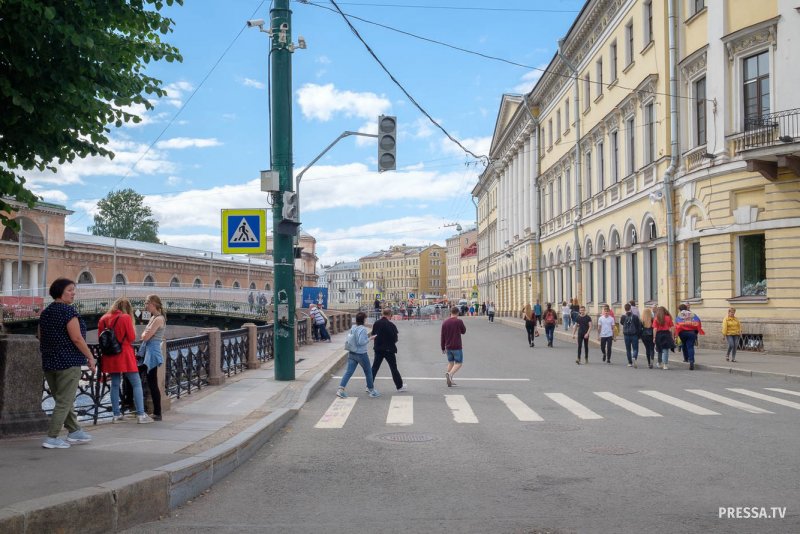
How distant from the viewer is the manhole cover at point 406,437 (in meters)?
9.76

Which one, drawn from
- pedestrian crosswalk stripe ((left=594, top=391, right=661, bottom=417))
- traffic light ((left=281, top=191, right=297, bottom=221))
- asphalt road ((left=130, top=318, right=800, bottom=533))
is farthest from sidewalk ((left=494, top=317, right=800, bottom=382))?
traffic light ((left=281, top=191, right=297, bottom=221))

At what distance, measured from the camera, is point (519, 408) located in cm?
1284

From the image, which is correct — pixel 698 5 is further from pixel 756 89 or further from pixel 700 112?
pixel 756 89

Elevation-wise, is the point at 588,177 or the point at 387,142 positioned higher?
the point at 588,177

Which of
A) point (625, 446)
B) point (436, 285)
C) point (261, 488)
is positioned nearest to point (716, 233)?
point (625, 446)

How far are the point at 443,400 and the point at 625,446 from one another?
5216 millimetres

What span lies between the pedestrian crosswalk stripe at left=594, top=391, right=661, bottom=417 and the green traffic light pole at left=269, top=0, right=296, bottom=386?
6.34 m

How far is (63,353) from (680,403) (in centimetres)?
1012

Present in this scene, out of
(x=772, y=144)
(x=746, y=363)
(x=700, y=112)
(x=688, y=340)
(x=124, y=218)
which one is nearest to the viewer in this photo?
(x=746, y=363)

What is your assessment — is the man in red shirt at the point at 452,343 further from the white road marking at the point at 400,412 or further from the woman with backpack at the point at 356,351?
the woman with backpack at the point at 356,351

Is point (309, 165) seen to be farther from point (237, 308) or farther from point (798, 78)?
point (237, 308)

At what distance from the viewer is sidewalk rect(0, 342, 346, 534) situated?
5.45 metres

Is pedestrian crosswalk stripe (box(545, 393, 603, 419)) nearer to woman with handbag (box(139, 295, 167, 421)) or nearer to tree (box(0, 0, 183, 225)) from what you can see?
woman with handbag (box(139, 295, 167, 421))

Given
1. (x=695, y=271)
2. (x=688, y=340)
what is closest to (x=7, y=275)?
(x=695, y=271)
